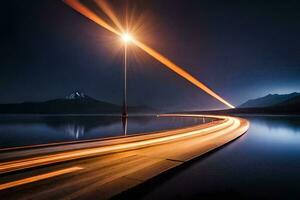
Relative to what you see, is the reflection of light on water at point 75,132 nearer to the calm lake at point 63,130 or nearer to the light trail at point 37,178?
the calm lake at point 63,130

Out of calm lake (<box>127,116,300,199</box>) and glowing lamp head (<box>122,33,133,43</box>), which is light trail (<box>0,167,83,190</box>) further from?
glowing lamp head (<box>122,33,133,43</box>)

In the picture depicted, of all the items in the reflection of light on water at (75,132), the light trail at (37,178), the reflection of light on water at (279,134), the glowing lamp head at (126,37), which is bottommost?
the light trail at (37,178)

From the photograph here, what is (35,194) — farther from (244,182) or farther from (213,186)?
(244,182)

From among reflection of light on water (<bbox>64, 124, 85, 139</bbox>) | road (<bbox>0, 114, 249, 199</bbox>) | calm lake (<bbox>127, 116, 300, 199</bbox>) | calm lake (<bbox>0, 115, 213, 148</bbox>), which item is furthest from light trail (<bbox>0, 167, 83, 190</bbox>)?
reflection of light on water (<bbox>64, 124, 85, 139</bbox>)

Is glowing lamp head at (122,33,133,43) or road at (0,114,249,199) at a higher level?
glowing lamp head at (122,33,133,43)

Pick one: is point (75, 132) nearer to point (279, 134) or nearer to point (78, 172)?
point (78, 172)

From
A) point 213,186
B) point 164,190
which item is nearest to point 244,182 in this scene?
point 213,186

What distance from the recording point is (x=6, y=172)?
7.13 m

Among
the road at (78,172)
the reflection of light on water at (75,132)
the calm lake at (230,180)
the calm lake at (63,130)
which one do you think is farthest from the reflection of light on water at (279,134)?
the reflection of light on water at (75,132)

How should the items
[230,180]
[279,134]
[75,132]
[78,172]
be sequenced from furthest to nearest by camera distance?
[75,132] < [279,134] < [78,172] < [230,180]

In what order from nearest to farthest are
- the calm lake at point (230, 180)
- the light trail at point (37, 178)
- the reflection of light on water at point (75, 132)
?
the calm lake at point (230, 180)
the light trail at point (37, 178)
the reflection of light on water at point (75, 132)

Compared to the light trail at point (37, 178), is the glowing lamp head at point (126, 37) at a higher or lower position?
higher

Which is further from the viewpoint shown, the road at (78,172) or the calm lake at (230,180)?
the calm lake at (230,180)

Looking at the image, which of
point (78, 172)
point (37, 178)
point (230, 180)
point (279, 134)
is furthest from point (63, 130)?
point (279, 134)
